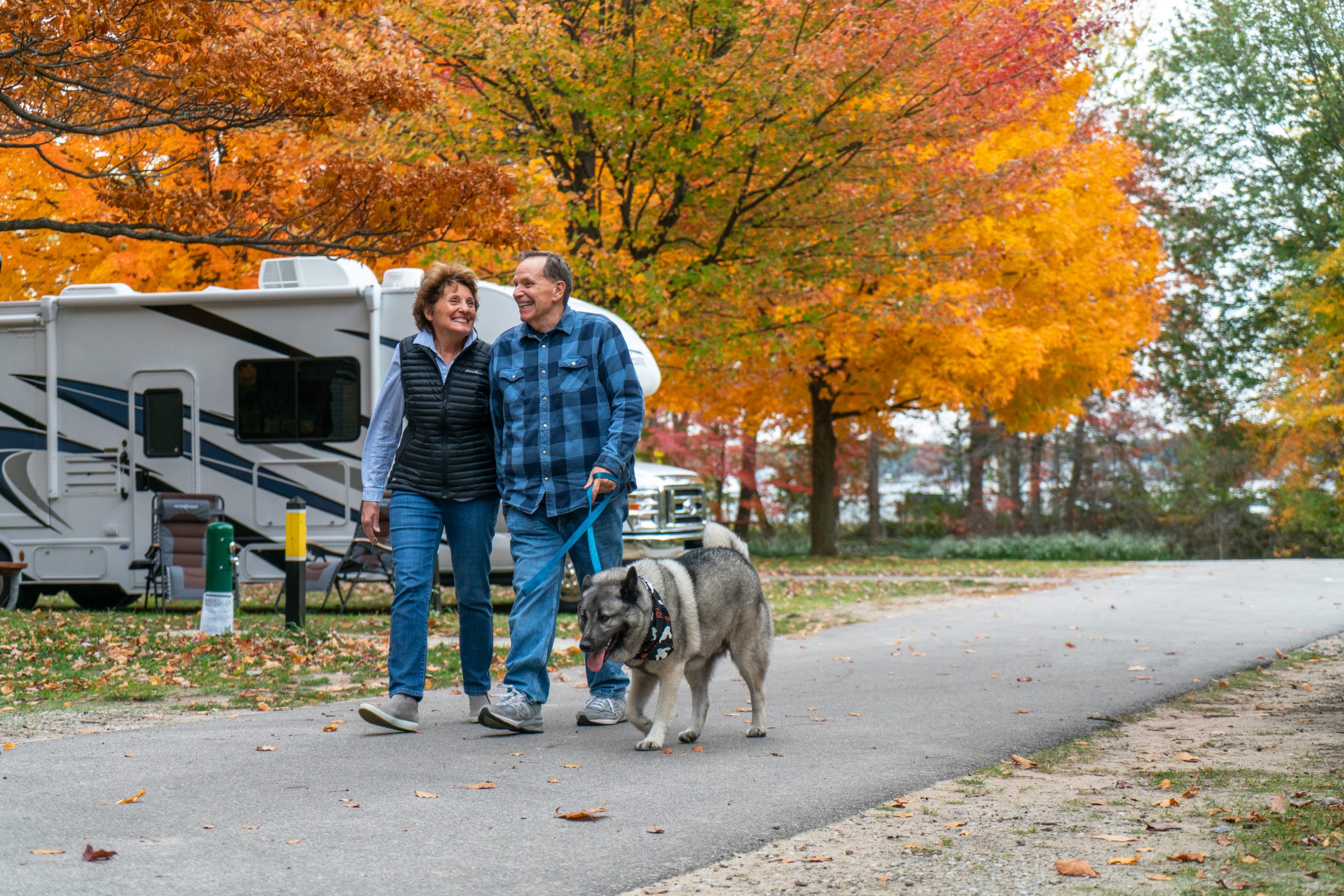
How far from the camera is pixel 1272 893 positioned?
361 centimetres

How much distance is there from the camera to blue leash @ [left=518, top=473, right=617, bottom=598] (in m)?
5.99

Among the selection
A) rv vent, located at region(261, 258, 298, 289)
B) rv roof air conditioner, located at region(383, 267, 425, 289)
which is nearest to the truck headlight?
rv roof air conditioner, located at region(383, 267, 425, 289)

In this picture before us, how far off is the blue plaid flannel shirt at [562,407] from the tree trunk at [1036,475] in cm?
2549

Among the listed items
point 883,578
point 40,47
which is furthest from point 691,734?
point 883,578

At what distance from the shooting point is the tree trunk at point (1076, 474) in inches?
1192

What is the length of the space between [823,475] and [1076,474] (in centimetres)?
915

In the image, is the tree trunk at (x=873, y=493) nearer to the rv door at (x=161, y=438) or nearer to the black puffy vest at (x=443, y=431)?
the rv door at (x=161, y=438)

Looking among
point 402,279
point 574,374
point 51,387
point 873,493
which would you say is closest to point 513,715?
point 574,374

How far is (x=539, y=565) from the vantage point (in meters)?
6.09

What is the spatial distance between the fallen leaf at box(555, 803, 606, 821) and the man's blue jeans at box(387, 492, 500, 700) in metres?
1.65

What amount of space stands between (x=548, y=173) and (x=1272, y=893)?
12.4m

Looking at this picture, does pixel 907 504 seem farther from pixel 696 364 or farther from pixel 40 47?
pixel 40 47

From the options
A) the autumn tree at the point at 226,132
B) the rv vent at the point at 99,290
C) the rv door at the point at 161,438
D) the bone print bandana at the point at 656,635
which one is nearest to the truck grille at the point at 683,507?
the autumn tree at the point at 226,132

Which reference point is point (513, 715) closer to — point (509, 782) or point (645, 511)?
point (509, 782)
